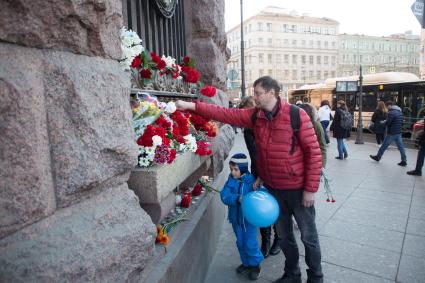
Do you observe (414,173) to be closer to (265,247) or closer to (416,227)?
(416,227)

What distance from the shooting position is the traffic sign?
271 inches

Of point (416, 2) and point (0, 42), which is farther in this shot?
point (416, 2)

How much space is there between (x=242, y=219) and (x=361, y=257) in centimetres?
146

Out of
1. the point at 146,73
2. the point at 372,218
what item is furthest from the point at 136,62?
the point at 372,218

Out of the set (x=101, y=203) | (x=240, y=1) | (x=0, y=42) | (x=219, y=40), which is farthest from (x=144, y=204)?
(x=240, y=1)

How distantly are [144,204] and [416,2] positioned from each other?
25.1 feet

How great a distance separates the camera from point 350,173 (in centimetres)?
752

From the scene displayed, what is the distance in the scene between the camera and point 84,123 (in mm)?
1307

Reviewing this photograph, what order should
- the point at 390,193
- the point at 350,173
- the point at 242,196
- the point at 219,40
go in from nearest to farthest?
1. the point at 242,196
2. the point at 219,40
3. the point at 390,193
4. the point at 350,173

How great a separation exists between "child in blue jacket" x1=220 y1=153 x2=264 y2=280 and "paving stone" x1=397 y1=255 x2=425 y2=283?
1378 mm

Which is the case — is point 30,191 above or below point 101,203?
above

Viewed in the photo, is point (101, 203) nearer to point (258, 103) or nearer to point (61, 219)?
point (61, 219)

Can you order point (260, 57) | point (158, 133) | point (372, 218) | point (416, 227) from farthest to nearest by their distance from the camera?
point (260, 57)
point (372, 218)
point (416, 227)
point (158, 133)

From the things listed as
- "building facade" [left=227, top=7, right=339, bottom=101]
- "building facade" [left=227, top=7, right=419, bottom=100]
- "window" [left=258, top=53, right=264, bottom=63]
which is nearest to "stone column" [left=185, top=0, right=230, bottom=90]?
"building facade" [left=227, top=7, right=339, bottom=101]
